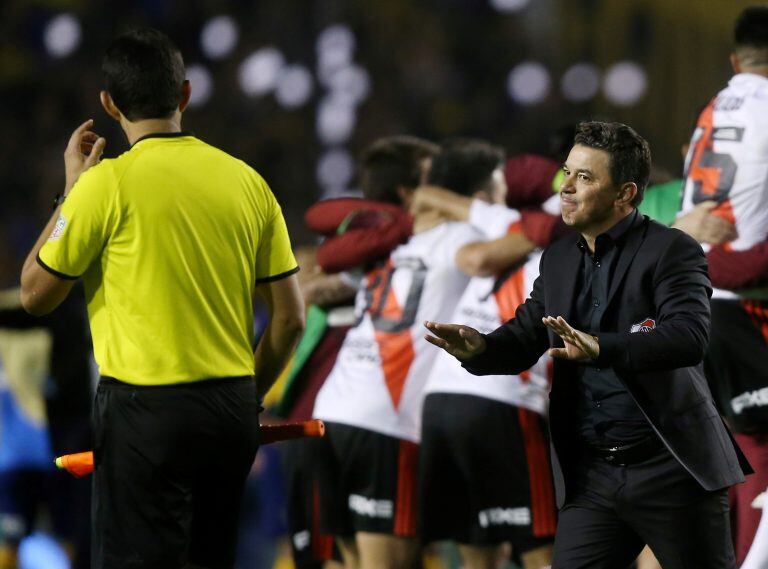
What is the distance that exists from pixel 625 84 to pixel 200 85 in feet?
14.4

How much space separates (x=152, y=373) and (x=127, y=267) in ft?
0.98

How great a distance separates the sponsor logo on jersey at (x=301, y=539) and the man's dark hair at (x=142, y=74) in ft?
9.46

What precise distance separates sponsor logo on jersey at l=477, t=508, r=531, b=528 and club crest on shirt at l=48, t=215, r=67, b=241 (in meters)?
2.54

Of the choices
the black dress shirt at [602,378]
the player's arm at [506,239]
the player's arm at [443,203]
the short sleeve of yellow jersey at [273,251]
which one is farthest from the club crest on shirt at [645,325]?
the player's arm at [443,203]

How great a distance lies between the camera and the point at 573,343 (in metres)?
3.43

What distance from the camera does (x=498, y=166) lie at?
628 centimetres

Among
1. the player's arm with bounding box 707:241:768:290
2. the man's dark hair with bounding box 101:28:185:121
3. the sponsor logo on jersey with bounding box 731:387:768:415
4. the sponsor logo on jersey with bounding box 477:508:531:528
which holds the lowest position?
the sponsor logo on jersey with bounding box 477:508:531:528

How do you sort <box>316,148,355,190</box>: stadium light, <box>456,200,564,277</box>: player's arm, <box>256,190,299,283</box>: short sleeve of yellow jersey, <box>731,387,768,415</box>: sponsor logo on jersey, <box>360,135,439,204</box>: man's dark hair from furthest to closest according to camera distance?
1. <box>316,148,355,190</box>: stadium light
2. <box>360,135,439,204</box>: man's dark hair
3. <box>456,200,564,277</box>: player's arm
4. <box>731,387,768,415</box>: sponsor logo on jersey
5. <box>256,190,299,283</box>: short sleeve of yellow jersey

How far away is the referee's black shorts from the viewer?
3785 millimetres

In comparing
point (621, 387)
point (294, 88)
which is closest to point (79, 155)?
point (621, 387)

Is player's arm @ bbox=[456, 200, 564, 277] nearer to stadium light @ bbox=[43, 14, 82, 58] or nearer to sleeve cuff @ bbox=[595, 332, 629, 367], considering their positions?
sleeve cuff @ bbox=[595, 332, 629, 367]

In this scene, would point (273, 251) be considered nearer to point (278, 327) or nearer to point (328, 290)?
point (278, 327)

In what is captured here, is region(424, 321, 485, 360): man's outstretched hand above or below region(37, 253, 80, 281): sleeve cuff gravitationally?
below

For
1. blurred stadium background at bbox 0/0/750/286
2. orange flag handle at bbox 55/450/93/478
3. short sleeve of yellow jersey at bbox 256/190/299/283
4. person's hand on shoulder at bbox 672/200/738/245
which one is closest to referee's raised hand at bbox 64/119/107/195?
short sleeve of yellow jersey at bbox 256/190/299/283
